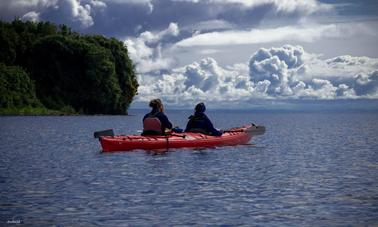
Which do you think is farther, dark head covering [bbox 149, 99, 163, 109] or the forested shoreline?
the forested shoreline

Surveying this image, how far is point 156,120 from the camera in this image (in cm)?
2914

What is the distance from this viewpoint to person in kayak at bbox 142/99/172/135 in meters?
28.8

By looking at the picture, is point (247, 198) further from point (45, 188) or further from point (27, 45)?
point (27, 45)

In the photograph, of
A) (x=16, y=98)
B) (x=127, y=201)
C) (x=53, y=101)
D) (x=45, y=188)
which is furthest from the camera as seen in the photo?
(x=53, y=101)

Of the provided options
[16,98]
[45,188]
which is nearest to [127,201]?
[45,188]

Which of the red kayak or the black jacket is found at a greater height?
A: the black jacket

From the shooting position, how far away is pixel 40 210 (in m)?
15.2

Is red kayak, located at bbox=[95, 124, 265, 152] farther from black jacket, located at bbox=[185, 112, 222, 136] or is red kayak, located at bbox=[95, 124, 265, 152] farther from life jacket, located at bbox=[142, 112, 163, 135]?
black jacket, located at bbox=[185, 112, 222, 136]

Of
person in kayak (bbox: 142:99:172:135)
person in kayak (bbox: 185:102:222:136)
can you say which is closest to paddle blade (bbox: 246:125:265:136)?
person in kayak (bbox: 185:102:222:136)

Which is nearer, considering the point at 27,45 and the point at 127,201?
the point at 127,201

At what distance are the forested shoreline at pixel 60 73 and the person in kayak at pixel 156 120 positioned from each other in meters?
67.8

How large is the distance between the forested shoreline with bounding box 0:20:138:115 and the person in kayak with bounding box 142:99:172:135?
67783mm

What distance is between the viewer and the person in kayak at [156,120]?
1135 inches

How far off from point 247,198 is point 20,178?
8.39 metres
